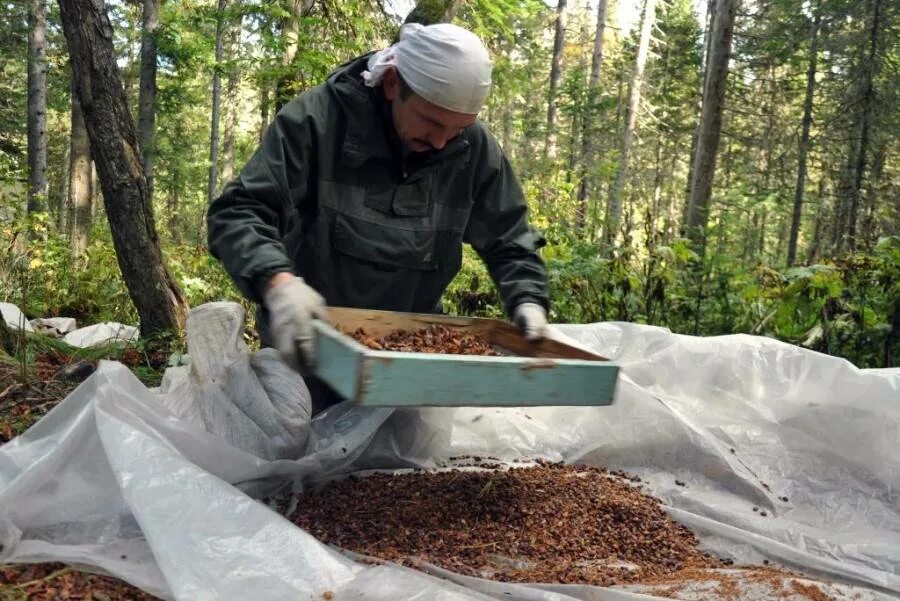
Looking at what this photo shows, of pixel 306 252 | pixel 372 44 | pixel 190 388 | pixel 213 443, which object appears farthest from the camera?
pixel 372 44

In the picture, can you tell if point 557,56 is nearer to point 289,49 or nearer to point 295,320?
point 289,49

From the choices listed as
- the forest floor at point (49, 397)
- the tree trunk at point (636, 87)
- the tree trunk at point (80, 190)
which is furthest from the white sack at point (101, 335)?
the tree trunk at point (636, 87)

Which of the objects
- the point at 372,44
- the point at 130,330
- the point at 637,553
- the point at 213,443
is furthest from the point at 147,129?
the point at 637,553

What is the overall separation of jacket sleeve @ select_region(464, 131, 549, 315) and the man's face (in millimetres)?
249

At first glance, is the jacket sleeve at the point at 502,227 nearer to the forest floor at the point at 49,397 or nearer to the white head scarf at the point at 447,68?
the white head scarf at the point at 447,68

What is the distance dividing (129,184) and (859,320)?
144 inches

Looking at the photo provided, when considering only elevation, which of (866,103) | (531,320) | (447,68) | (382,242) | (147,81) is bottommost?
(531,320)

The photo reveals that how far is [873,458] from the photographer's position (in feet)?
7.20

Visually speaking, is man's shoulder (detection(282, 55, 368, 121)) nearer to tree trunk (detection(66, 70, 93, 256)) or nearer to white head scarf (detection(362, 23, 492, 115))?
white head scarf (detection(362, 23, 492, 115))

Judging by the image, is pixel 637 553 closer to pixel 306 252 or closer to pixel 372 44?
pixel 306 252

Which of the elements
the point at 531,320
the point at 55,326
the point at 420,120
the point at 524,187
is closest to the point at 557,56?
the point at 524,187

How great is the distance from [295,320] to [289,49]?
222 inches

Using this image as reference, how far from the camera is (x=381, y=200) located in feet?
7.55

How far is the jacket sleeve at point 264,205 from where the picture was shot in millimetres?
1840
